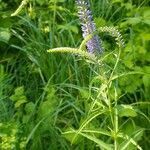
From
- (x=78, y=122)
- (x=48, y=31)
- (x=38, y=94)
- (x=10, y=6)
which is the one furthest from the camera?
(x=10, y=6)

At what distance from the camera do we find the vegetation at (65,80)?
116 inches

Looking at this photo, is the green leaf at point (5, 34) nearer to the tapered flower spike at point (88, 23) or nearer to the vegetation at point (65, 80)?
the vegetation at point (65, 80)

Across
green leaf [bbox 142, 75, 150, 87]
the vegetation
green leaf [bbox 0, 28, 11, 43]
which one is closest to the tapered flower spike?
the vegetation

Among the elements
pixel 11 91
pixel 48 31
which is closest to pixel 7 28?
pixel 48 31

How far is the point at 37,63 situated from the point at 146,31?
2.83 ft

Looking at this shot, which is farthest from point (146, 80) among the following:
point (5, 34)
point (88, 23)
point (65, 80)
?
point (5, 34)

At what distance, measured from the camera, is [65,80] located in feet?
11.6

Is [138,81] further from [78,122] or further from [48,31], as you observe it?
[48,31]

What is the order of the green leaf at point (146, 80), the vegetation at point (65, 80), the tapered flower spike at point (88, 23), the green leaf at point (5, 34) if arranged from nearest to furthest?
1. the tapered flower spike at point (88, 23)
2. the vegetation at point (65, 80)
3. the green leaf at point (146, 80)
4. the green leaf at point (5, 34)

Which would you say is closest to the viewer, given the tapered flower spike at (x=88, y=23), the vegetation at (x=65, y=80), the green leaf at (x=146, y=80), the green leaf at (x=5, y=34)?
the tapered flower spike at (x=88, y=23)

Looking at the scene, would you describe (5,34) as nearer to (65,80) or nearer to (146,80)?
(65,80)

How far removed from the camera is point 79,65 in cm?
371

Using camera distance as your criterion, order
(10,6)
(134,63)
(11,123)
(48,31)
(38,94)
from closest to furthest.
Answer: (11,123)
(134,63)
(38,94)
(48,31)
(10,6)

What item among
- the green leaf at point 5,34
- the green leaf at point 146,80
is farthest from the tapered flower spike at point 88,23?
the green leaf at point 5,34
